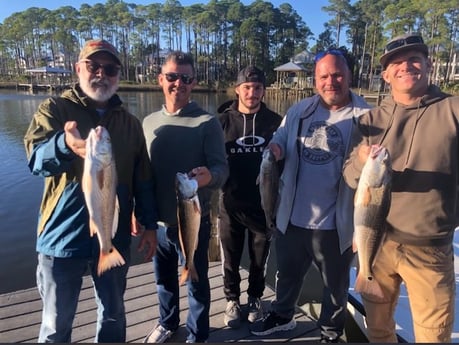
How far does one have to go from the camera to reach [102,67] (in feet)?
7.39

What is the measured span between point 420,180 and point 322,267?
1053 millimetres

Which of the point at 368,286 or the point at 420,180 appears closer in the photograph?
the point at 420,180

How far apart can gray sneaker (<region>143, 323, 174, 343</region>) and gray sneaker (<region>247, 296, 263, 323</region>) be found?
80 centimetres

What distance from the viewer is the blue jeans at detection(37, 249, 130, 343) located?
2.22m

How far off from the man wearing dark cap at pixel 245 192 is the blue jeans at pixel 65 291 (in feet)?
4.35

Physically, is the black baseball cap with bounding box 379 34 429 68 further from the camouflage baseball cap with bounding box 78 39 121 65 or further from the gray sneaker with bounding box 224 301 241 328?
the gray sneaker with bounding box 224 301 241 328

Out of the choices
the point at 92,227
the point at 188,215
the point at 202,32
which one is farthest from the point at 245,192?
the point at 202,32

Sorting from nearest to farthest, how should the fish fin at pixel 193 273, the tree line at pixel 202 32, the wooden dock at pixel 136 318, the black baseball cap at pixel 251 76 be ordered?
the fish fin at pixel 193 273 → the wooden dock at pixel 136 318 → the black baseball cap at pixel 251 76 → the tree line at pixel 202 32

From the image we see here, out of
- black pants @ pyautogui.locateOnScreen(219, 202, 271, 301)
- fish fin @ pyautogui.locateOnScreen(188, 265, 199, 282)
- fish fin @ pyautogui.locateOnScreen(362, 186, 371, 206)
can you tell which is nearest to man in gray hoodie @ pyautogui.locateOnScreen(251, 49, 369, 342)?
black pants @ pyautogui.locateOnScreen(219, 202, 271, 301)

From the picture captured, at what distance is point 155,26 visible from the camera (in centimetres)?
7488

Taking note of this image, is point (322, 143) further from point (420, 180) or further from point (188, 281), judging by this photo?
point (188, 281)

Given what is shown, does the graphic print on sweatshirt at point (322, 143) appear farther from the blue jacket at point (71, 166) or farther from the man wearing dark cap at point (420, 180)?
the blue jacket at point (71, 166)

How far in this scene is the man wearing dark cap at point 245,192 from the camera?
11.2 ft

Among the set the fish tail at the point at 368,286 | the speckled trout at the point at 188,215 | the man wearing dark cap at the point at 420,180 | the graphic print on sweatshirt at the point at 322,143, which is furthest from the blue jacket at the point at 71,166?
the fish tail at the point at 368,286
